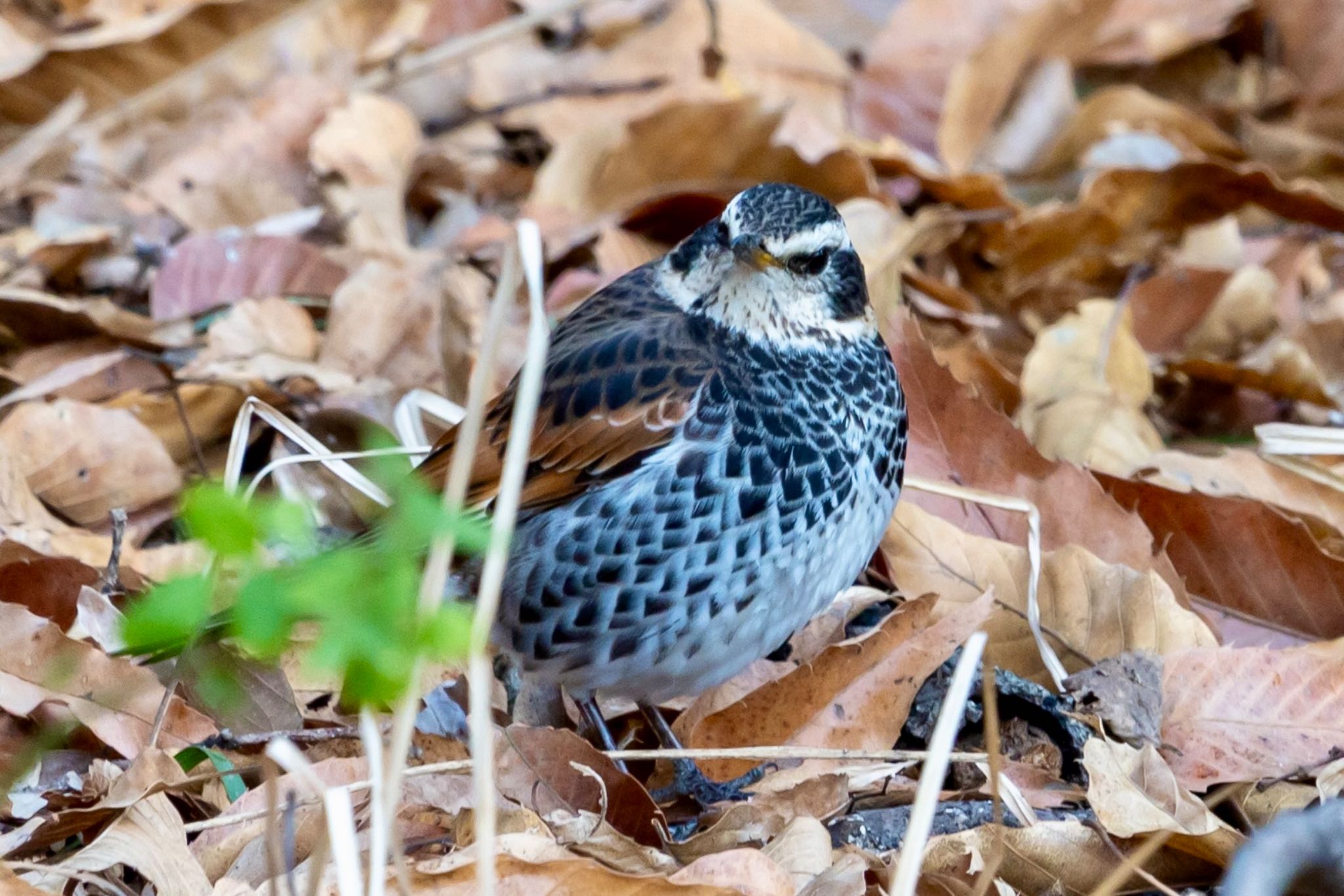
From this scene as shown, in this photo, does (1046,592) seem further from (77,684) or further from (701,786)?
(77,684)

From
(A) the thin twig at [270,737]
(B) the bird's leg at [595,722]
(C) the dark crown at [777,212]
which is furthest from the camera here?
(B) the bird's leg at [595,722]

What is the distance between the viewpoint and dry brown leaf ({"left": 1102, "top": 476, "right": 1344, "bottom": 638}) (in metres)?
3.33

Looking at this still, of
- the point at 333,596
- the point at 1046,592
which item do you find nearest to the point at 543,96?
the point at 1046,592

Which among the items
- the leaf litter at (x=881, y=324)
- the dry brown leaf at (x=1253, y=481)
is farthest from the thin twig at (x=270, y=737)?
the dry brown leaf at (x=1253, y=481)

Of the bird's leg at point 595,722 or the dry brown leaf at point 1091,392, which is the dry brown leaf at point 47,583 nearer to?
the bird's leg at point 595,722

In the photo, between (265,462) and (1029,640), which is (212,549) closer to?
(1029,640)

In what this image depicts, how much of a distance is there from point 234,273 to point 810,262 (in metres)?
1.84

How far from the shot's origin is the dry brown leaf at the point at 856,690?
2.93 m

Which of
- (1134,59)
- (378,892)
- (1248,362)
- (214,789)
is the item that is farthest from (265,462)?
(1134,59)

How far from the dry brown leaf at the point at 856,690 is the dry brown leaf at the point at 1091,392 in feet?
3.37

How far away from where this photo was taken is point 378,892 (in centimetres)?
179

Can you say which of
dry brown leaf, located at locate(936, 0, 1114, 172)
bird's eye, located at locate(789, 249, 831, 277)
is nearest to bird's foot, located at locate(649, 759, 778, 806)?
bird's eye, located at locate(789, 249, 831, 277)

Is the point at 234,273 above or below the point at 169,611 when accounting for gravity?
below

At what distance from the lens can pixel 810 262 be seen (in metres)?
3.04
